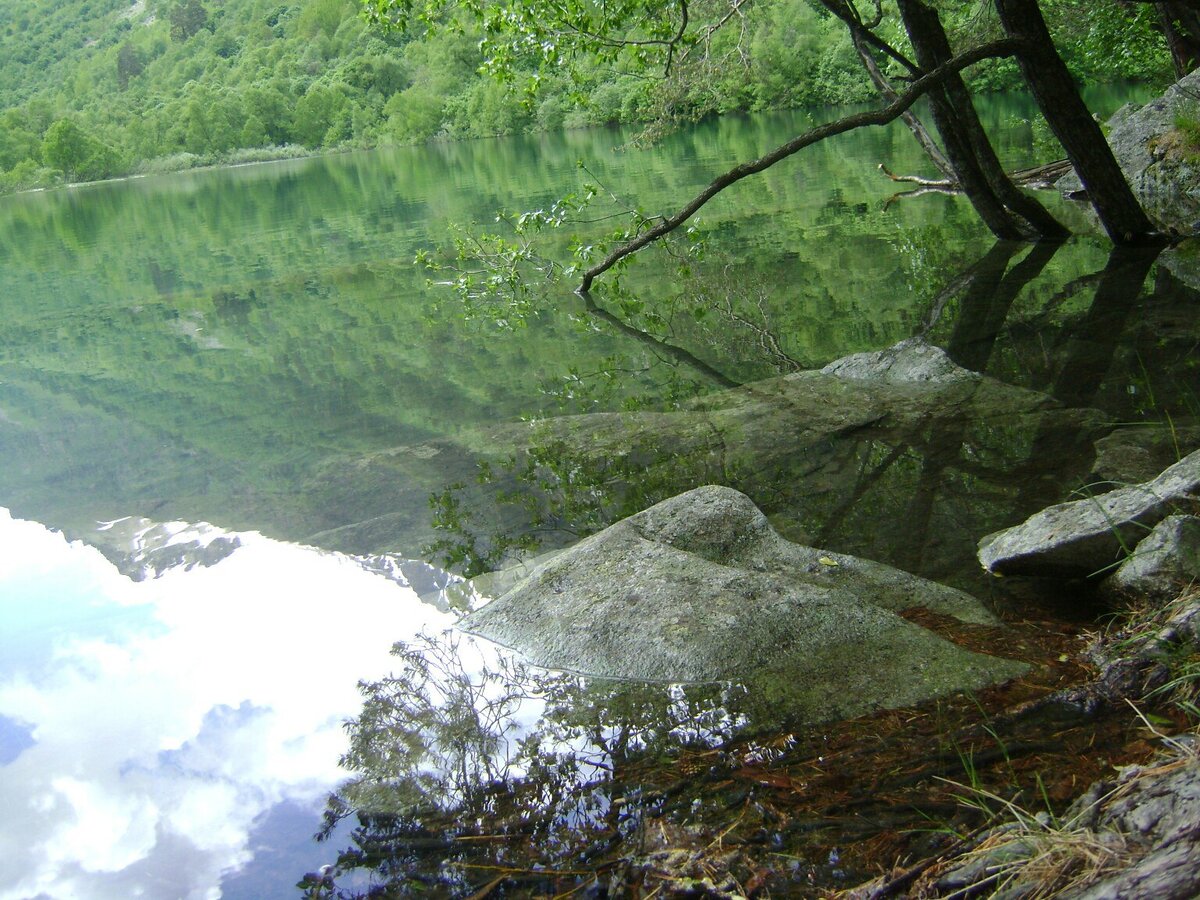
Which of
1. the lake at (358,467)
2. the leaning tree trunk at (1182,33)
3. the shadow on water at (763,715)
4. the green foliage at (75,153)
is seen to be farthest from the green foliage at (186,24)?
the shadow on water at (763,715)

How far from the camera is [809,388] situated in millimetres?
8273

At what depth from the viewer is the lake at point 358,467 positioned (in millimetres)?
4328

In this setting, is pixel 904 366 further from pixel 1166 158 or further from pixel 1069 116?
pixel 1166 158

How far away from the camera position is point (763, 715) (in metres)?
3.84

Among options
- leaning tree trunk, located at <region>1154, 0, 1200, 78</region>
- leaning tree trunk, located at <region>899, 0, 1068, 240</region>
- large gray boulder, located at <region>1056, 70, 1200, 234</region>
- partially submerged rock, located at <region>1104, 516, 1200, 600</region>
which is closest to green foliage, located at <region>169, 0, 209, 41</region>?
leaning tree trunk, located at <region>1154, 0, 1200, 78</region>

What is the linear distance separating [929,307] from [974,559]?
6394 millimetres

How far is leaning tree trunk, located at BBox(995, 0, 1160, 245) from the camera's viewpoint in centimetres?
1055

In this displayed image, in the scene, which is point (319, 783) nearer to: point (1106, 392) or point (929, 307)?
point (1106, 392)

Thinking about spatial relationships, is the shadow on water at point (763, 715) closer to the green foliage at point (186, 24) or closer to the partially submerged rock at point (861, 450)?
the partially submerged rock at point (861, 450)

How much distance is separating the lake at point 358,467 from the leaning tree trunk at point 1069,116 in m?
0.68

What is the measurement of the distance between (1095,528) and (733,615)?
5.31 feet

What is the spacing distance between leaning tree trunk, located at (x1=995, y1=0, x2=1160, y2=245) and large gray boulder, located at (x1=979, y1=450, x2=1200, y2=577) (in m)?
7.48

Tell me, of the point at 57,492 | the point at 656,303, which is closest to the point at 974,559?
the point at 57,492

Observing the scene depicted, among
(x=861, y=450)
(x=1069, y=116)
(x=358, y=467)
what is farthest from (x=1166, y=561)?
(x=1069, y=116)
